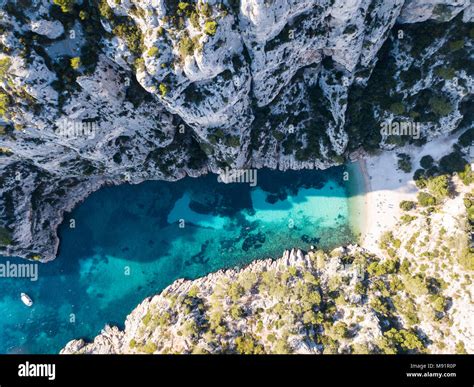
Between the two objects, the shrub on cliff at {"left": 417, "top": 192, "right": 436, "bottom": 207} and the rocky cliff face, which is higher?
the rocky cliff face

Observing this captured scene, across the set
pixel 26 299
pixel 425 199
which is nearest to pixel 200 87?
pixel 425 199

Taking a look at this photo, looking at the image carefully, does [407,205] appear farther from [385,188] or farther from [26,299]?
[26,299]

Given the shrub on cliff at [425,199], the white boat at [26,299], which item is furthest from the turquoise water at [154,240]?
the shrub on cliff at [425,199]

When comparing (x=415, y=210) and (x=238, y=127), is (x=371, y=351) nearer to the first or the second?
(x=415, y=210)

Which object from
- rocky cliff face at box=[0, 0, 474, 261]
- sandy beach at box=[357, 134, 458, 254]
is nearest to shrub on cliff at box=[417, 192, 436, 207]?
sandy beach at box=[357, 134, 458, 254]

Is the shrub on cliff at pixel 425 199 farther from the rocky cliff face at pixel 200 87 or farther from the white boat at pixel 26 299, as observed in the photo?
the white boat at pixel 26 299

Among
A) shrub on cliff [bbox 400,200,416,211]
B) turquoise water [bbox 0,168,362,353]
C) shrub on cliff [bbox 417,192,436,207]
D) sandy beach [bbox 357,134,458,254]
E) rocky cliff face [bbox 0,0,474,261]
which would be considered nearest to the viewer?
rocky cliff face [bbox 0,0,474,261]

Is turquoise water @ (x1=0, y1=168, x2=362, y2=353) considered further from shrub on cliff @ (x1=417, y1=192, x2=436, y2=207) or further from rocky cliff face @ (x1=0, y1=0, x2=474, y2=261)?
shrub on cliff @ (x1=417, y1=192, x2=436, y2=207)
